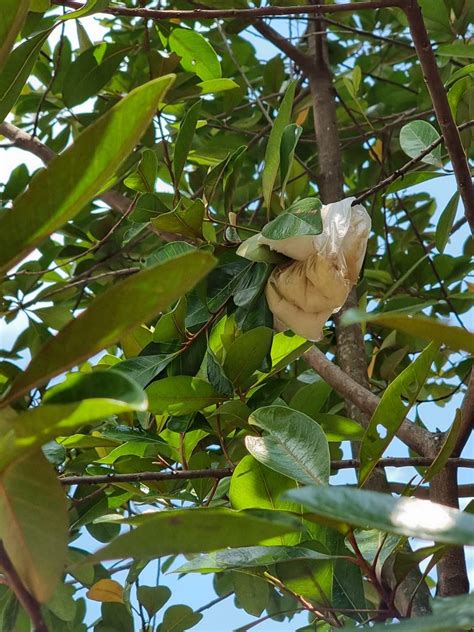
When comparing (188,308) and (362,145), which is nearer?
(188,308)

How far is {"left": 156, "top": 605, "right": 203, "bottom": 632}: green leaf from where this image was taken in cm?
91

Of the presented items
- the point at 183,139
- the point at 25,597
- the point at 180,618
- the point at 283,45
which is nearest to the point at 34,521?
the point at 25,597

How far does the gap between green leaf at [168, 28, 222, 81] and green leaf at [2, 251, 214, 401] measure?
2.56 ft

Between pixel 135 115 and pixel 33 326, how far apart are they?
0.99 m

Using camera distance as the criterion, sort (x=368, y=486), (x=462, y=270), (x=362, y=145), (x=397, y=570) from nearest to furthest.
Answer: (x=397, y=570)
(x=368, y=486)
(x=462, y=270)
(x=362, y=145)

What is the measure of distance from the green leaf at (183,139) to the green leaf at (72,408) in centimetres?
44

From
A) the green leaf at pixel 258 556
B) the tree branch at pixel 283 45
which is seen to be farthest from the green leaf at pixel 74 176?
the tree branch at pixel 283 45

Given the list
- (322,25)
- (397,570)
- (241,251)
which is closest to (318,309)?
(241,251)

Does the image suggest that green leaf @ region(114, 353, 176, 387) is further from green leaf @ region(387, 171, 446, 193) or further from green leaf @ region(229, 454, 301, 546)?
green leaf @ region(387, 171, 446, 193)

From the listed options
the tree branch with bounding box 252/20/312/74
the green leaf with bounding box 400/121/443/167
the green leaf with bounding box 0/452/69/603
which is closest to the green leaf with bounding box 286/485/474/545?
the green leaf with bounding box 0/452/69/603

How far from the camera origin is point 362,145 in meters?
1.62

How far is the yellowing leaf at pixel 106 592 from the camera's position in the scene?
886 millimetres

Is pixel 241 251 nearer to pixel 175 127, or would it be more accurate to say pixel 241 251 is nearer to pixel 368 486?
pixel 368 486

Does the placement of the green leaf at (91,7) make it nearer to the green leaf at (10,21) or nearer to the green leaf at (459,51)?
the green leaf at (10,21)
